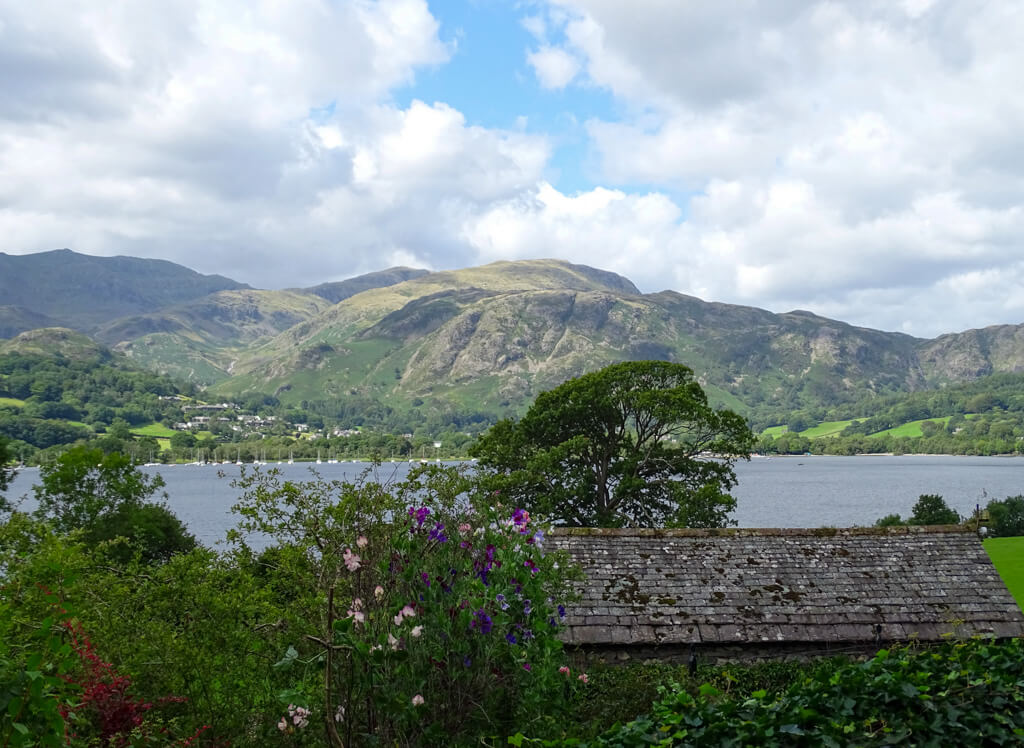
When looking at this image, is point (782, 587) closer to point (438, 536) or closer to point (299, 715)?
point (438, 536)

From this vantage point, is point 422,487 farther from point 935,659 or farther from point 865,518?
point 865,518

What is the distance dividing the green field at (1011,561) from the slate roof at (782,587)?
16389 mm

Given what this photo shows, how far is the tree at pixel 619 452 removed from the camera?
3219cm

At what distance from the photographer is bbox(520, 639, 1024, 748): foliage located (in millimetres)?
4809

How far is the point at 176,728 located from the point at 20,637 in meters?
1.92

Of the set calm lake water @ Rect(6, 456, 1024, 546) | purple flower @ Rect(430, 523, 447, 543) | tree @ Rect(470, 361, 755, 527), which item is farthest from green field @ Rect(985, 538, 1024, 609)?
purple flower @ Rect(430, 523, 447, 543)

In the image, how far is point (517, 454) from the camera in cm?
3509

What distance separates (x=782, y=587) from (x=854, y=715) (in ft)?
37.1

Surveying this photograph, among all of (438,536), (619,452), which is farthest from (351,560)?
(619,452)

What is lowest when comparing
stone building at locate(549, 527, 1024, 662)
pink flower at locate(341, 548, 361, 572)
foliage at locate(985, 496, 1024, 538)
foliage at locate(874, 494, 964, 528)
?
foliage at locate(985, 496, 1024, 538)

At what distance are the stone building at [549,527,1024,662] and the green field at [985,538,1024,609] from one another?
16.4m

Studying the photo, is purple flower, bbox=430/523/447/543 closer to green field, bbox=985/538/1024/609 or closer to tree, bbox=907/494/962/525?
green field, bbox=985/538/1024/609

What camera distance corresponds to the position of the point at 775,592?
1555 cm

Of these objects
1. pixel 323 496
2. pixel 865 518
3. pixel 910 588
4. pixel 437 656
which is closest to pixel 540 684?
pixel 437 656
